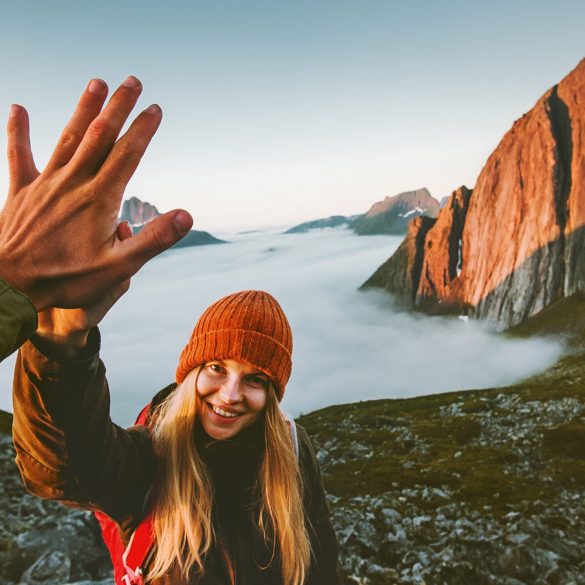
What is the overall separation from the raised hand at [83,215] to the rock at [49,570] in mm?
14996

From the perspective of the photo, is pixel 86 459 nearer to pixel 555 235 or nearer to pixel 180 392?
pixel 180 392

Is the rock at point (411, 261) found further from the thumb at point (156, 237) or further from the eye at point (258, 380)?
the thumb at point (156, 237)

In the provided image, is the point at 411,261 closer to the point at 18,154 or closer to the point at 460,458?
the point at 460,458

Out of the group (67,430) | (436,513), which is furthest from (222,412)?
(436,513)

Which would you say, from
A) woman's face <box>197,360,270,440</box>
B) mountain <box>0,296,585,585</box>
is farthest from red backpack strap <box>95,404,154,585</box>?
mountain <box>0,296,585,585</box>

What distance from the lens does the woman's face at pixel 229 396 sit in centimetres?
410

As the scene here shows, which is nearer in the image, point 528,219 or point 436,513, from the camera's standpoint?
point 436,513

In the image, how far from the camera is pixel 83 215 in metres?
1.95

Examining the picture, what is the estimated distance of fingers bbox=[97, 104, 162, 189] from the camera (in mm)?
1900

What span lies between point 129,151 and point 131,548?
340 cm

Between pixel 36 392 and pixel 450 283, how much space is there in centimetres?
16195

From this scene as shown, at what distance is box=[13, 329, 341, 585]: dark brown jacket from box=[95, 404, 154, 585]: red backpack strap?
3.9 inches

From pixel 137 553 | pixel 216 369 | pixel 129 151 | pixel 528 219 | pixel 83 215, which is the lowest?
pixel 137 553

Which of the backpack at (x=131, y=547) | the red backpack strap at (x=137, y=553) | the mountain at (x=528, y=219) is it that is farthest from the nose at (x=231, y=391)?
the mountain at (x=528, y=219)
